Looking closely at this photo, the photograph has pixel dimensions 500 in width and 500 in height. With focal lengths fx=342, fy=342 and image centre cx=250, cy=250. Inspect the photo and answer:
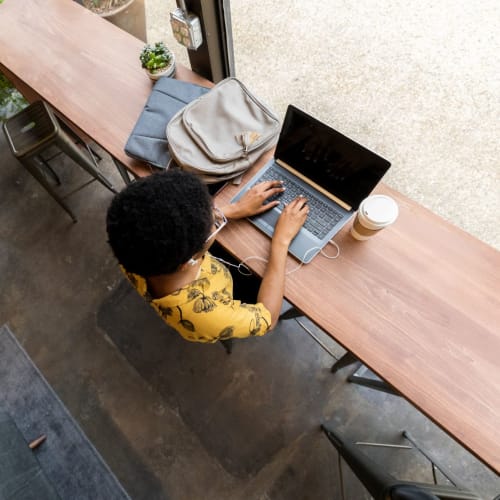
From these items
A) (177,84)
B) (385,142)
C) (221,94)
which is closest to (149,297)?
(221,94)

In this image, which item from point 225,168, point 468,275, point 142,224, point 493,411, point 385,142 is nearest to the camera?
point 142,224

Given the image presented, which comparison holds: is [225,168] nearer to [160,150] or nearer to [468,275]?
[160,150]

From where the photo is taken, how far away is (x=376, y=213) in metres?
0.97

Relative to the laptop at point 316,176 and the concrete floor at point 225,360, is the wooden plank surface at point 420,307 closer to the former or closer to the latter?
the laptop at point 316,176

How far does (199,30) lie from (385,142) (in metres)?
1.16

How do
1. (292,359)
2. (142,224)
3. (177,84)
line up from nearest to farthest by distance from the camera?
(142,224), (177,84), (292,359)

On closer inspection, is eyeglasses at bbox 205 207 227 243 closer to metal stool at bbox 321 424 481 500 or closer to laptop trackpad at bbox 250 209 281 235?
laptop trackpad at bbox 250 209 281 235

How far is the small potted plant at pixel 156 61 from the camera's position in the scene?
1.31 m

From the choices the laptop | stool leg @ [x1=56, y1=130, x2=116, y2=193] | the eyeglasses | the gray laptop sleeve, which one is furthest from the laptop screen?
stool leg @ [x1=56, y1=130, x2=116, y2=193]

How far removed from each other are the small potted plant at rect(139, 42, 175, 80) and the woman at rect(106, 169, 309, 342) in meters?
0.64

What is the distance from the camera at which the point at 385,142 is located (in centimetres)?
192

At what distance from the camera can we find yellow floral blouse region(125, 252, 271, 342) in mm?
880

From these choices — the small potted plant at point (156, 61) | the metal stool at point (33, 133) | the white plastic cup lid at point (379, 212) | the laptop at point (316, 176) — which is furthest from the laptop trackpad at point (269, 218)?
the metal stool at point (33, 133)

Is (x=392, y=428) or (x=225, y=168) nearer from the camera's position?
(x=225, y=168)
